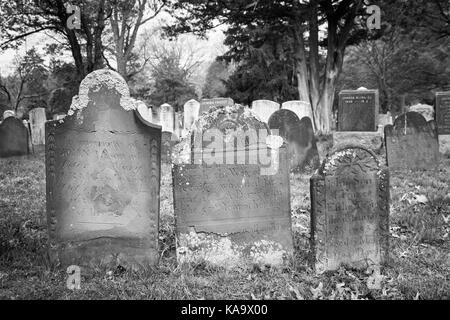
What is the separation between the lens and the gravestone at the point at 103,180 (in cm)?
372

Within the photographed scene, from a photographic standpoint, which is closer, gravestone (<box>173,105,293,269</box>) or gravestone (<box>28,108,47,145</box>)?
gravestone (<box>173,105,293,269</box>)

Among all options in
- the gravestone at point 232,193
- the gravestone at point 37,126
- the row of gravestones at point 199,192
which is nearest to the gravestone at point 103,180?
the row of gravestones at point 199,192

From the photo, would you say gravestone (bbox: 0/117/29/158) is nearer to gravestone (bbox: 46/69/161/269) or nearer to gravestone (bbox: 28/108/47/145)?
gravestone (bbox: 28/108/47/145)

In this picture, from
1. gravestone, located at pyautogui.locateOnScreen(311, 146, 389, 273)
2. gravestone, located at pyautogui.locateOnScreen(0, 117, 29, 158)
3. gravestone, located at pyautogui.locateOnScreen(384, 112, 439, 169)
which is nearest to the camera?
gravestone, located at pyautogui.locateOnScreen(311, 146, 389, 273)

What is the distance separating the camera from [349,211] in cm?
364

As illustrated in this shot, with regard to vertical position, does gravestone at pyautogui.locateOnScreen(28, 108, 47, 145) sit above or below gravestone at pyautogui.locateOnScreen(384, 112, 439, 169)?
above

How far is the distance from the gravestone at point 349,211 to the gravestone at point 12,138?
11.1 meters

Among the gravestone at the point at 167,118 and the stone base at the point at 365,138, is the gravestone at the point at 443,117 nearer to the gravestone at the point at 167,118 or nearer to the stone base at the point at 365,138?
the stone base at the point at 365,138

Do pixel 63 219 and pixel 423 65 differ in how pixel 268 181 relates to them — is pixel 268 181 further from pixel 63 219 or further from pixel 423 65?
pixel 423 65

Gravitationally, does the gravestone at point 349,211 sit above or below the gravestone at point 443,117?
below

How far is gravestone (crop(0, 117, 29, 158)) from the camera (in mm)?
11461

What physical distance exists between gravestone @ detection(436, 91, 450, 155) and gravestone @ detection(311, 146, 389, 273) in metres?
9.43

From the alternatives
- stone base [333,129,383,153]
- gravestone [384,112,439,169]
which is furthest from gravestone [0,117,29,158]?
gravestone [384,112,439,169]

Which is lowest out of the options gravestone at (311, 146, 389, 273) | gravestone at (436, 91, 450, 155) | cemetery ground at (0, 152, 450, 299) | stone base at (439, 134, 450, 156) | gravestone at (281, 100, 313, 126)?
cemetery ground at (0, 152, 450, 299)
